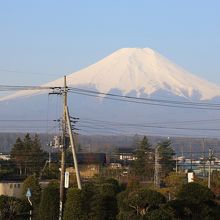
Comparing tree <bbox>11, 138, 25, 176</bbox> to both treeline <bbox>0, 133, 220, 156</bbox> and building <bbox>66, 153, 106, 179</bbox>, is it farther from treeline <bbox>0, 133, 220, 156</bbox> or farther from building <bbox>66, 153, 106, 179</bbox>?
treeline <bbox>0, 133, 220, 156</bbox>

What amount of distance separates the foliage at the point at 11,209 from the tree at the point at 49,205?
4.60ft

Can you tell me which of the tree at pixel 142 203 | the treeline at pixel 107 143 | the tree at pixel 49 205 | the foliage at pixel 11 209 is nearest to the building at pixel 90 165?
the foliage at pixel 11 209

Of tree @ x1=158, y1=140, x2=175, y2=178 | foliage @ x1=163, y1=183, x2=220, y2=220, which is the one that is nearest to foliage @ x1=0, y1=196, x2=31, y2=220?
foliage @ x1=163, y1=183, x2=220, y2=220

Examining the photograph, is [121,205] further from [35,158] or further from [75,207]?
[35,158]

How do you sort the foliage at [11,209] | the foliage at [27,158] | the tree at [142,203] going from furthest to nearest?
the foliage at [27,158] < the foliage at [11,209] < the tree at [142,203]

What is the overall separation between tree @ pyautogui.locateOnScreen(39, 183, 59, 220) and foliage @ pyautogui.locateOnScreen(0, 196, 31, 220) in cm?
140

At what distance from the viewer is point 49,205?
28.3 m

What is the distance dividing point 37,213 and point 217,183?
2104cm

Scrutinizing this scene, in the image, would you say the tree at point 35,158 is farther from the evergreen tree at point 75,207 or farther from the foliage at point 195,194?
the foliage at point 195,194

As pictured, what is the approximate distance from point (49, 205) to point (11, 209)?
186 cm

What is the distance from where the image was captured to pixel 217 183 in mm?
47562

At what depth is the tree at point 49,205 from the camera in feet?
92.4

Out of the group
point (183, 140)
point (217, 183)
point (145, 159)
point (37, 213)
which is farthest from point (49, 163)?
point (183, 140)

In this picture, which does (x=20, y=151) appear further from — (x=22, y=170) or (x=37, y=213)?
(x=37, y=213)
